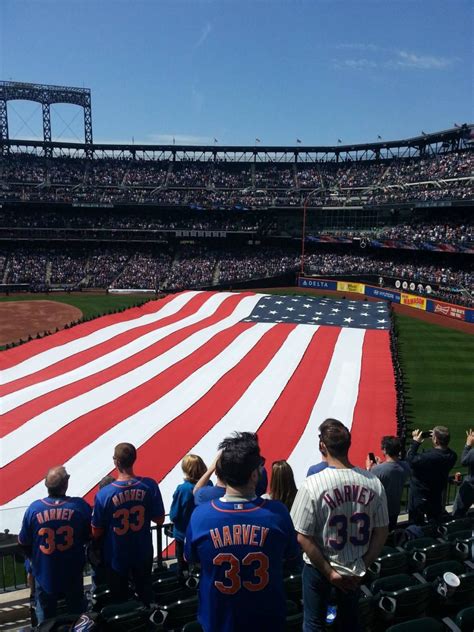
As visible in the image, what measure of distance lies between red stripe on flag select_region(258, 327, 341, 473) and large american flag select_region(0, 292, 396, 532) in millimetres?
44

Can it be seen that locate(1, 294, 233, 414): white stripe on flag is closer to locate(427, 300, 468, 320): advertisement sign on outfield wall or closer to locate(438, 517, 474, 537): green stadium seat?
locate(438, 517, 474, 537): green stadium seat

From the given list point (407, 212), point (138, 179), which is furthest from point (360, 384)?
point (138, 179)

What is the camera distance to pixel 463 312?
125 ft

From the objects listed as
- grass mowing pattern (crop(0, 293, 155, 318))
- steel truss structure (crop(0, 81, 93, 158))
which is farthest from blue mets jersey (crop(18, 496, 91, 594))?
steel truss structure (crop(0, 81, 93, 158))

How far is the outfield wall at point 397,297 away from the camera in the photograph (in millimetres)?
38562

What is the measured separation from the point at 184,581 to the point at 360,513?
3.05 metres

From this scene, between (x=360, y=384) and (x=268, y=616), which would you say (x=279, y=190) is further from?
(x=268, y=616)

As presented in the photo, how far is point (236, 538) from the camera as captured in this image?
313 cm

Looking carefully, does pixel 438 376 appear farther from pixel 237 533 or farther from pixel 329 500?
pixel 237 533

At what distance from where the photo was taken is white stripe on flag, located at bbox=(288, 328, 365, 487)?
1536cm

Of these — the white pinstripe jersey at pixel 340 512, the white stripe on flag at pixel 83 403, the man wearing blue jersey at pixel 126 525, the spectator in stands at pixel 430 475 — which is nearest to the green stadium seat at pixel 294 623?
the white pinstripe jersey at pixel 340 512

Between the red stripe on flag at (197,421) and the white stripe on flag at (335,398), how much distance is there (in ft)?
10.2

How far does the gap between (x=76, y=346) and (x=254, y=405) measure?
1194 cm

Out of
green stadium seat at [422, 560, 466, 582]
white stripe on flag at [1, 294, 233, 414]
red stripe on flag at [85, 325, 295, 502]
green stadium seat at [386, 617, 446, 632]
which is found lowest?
red stripe on flag at [85, 325, 295, 502]
